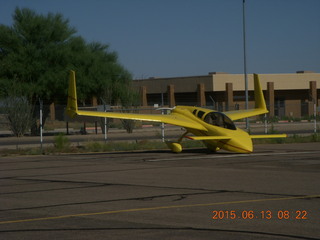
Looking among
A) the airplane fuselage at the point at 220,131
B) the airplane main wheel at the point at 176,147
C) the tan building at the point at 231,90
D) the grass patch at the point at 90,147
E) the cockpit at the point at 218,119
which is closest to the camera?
the airplane fuselage at the point at 220,131

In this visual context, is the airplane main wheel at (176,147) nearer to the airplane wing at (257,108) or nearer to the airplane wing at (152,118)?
the airplane wing at (152,118)

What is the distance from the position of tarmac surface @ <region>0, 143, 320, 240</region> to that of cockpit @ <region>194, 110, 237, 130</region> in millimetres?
2614

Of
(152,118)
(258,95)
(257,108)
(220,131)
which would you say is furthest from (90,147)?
(258,95)

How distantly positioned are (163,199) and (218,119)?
1169 centimetres

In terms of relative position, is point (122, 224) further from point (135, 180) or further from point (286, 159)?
point (286, 159)

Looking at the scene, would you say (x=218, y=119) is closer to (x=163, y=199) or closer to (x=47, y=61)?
(x=163, y=199)

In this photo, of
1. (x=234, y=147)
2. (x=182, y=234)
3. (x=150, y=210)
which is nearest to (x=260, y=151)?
(x=234, y=147)

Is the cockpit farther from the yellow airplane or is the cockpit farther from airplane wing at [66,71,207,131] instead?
airplane wing at [66,71,207,131]

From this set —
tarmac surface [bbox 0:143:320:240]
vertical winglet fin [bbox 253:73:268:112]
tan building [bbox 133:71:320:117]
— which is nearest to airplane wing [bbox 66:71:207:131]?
tarmac surface [bbox 0:143:320:240]
